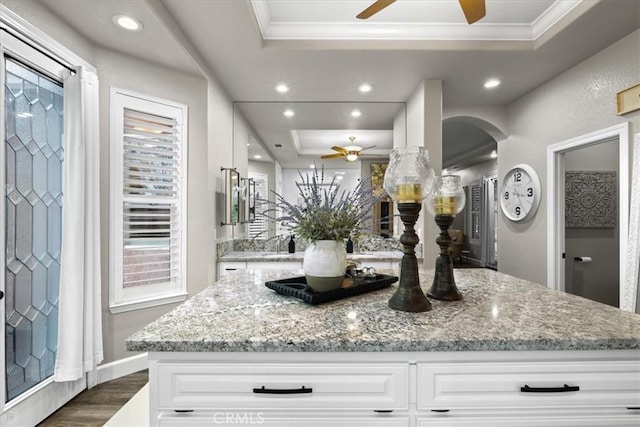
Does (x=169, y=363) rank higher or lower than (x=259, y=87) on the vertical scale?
lower

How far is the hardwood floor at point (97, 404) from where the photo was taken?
6.45 ft

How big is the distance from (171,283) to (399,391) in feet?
7.95

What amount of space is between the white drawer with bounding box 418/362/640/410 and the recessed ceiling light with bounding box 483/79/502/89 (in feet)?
9.95

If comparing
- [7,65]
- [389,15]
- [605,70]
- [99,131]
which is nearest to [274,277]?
[99,131]

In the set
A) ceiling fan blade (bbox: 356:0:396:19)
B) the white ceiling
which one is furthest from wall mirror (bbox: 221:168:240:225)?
ceiling fan blade (bbox: 356:0:396:19)

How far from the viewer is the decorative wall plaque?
3.39 m

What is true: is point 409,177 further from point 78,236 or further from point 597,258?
point 597,258

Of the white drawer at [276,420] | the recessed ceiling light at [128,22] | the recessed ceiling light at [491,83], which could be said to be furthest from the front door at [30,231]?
the recessed ceiling light at [491,83]

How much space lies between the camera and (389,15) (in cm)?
246

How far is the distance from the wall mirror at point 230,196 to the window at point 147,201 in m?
0.54

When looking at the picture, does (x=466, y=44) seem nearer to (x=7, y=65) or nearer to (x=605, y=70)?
(x=605, y=70)

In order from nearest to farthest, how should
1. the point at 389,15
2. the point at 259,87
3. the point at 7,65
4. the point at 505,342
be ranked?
the point at 505,342 < the point at 7,65 < the point at 389,15 < the point at 259,87

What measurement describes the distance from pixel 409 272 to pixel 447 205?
0.41 metres

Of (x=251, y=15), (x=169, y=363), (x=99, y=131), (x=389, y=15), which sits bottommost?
(x=169, y=363)
